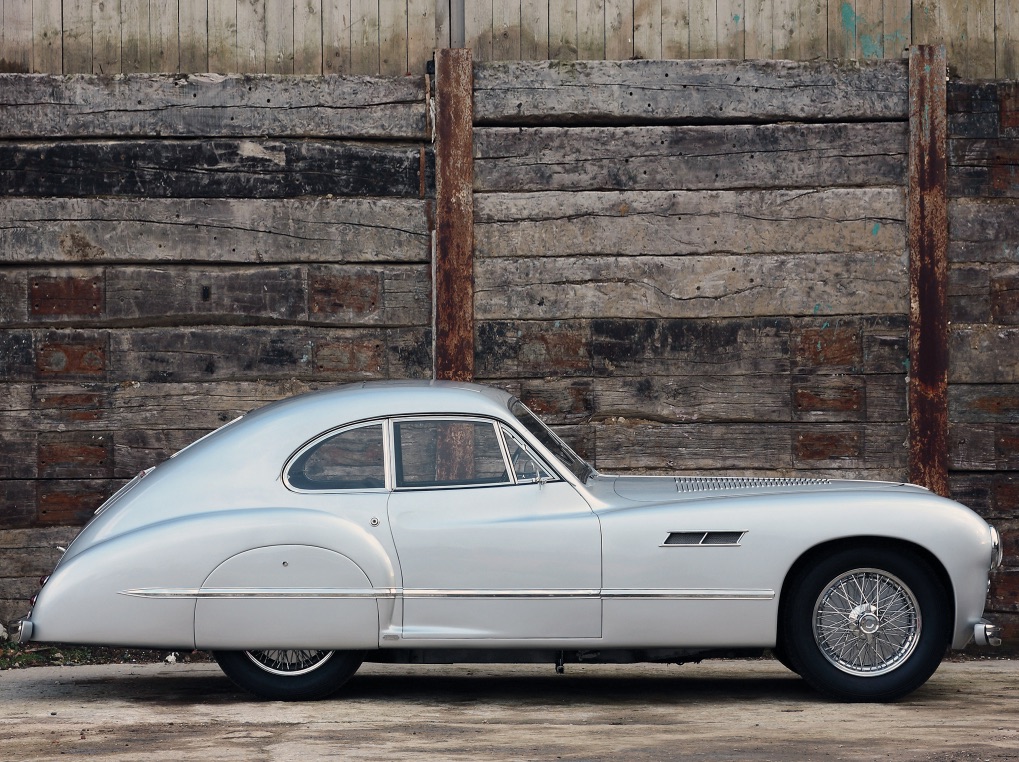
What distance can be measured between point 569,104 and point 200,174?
229 centimetres

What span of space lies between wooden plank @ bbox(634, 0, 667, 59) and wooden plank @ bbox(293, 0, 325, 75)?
6.37 feet

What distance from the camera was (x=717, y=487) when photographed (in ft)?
20.7

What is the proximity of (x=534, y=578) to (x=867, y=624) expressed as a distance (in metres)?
1.48

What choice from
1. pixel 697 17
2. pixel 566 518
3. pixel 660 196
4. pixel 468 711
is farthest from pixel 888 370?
pixel 468 711

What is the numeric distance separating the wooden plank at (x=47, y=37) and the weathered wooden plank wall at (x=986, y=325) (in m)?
5.48

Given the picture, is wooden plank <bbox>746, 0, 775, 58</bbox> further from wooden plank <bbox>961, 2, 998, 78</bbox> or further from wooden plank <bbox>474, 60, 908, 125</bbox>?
wooden plank <bbox>961, 2, 998, 78</bbox>

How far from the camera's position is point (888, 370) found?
26.2ft

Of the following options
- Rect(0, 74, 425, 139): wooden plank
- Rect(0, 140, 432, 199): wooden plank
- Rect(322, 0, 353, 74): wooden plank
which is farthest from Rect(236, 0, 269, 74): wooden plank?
Rect(0, 140, 432, 199): wooden plank

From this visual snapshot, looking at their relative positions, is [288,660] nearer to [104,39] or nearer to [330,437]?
[330,437]

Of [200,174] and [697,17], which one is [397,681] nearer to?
[200,174]

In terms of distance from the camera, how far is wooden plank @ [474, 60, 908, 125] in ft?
26.5

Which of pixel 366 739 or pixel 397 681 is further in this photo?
pixel 397 681

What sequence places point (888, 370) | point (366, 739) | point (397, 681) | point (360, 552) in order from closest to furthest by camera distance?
point (366, 739), point (360, 552), point (397, 681), point (888, 370)

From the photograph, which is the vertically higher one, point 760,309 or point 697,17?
point 697,17
